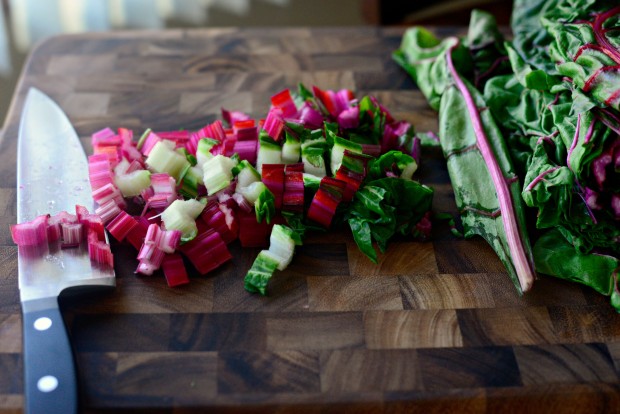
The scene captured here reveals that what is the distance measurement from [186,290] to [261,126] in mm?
433

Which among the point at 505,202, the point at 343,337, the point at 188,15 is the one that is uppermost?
the point at 505,202

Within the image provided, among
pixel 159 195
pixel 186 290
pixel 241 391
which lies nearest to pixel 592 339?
pixel 241 391

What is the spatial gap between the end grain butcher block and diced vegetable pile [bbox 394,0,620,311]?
0.18ft

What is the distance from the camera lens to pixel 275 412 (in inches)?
49.9

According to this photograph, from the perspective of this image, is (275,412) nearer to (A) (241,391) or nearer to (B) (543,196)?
(A) (241,391)

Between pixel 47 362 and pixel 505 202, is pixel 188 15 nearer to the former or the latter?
pixel 505 202

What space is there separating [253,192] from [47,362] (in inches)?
20.3

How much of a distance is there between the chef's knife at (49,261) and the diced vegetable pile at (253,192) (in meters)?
0.06

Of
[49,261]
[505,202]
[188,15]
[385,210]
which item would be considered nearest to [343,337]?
[385,210]

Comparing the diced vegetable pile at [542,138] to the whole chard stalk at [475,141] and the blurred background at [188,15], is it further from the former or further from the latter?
the blurred background at [188,15]

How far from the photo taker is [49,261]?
142cm

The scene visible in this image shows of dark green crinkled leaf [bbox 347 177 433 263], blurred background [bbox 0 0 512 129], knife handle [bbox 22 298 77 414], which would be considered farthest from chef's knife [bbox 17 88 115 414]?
blurred background [bbox 0 0 512 129]

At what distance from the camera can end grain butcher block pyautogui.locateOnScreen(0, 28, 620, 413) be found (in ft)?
4.19

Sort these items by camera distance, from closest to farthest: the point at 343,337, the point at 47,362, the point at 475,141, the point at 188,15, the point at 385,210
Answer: the point at 47,362 < the point at 343,337 < the point at 385,210 < the point at 475,141 < the point at 188,15
